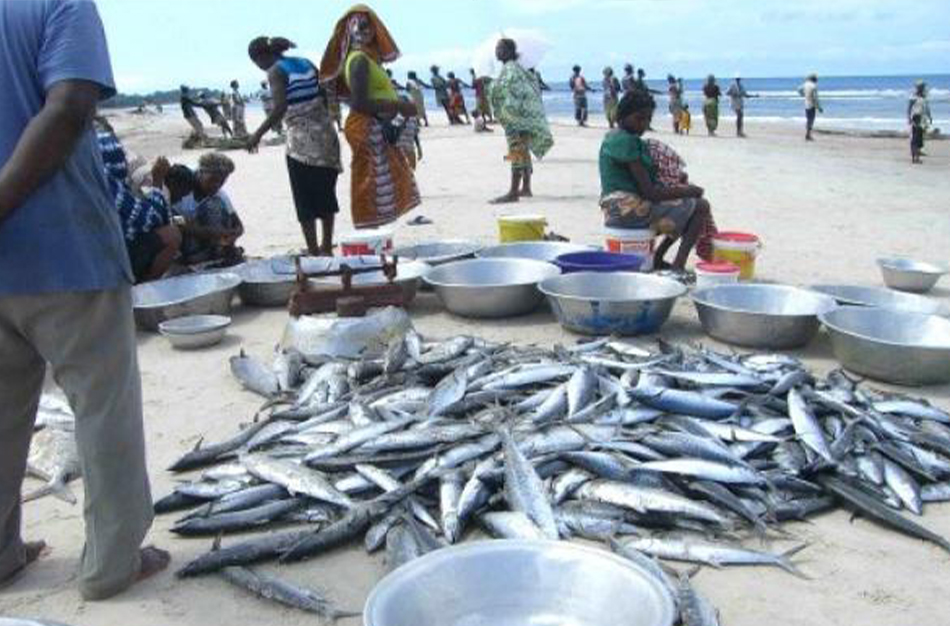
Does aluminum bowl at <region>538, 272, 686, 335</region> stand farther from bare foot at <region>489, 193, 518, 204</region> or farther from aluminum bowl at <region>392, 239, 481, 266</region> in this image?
bare foot at <region>489, 193, 518, 204</region>

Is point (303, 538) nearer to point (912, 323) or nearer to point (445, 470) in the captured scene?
point (445, 470)

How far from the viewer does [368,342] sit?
5.34 meters

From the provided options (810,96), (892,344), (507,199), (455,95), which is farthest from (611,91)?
(892,344)

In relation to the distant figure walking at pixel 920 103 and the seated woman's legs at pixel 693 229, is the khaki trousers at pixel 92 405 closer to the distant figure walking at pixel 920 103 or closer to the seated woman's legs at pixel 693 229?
the seated woman's legs at pixel 693 229

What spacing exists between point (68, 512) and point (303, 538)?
1.27 meters

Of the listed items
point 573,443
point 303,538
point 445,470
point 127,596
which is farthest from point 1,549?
point 573,443

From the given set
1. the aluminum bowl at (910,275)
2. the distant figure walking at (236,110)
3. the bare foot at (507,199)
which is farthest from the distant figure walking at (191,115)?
the aluminum bowl at (910,275)

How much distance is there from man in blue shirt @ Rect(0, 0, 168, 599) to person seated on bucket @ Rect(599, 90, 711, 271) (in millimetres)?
4843

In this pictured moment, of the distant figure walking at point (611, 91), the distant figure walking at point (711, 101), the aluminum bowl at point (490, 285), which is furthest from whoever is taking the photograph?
the distant figure walking at point (611, 91)

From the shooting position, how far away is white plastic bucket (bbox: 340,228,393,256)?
6.96m

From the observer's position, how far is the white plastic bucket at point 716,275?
6.22 metres

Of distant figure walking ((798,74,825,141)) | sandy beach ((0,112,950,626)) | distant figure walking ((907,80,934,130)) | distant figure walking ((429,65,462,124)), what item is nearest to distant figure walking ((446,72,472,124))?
distant figure walking ((429,65,462,124))

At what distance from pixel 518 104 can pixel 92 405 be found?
9.16 m

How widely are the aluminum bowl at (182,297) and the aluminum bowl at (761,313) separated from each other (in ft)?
12.3
